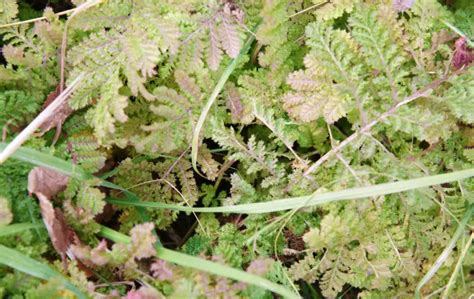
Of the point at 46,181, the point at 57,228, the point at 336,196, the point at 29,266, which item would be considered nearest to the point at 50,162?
the point at 46,181

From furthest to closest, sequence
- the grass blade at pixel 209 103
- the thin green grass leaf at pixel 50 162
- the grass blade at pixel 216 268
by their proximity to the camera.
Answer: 1. the grass blade at pixel 209 103
2. the thin green grass leaf at pixel 50 162
3. the grass blade at pixel 216 268

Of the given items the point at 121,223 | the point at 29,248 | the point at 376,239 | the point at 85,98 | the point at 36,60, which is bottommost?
the point at 376,239

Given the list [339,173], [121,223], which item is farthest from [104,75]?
[339,173]

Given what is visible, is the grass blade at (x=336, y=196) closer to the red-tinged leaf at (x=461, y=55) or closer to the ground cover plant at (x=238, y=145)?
the ground cover plant at (x=238, y=145)

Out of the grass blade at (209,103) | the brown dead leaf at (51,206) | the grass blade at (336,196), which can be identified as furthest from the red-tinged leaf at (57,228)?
the grass blade at (209,103)

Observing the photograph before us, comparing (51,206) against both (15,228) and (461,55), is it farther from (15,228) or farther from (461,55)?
(461,55)

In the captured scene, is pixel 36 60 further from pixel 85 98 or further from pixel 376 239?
pixel 376 239

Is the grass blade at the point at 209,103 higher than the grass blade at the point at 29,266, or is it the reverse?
the grass blade at the point at 209,103
